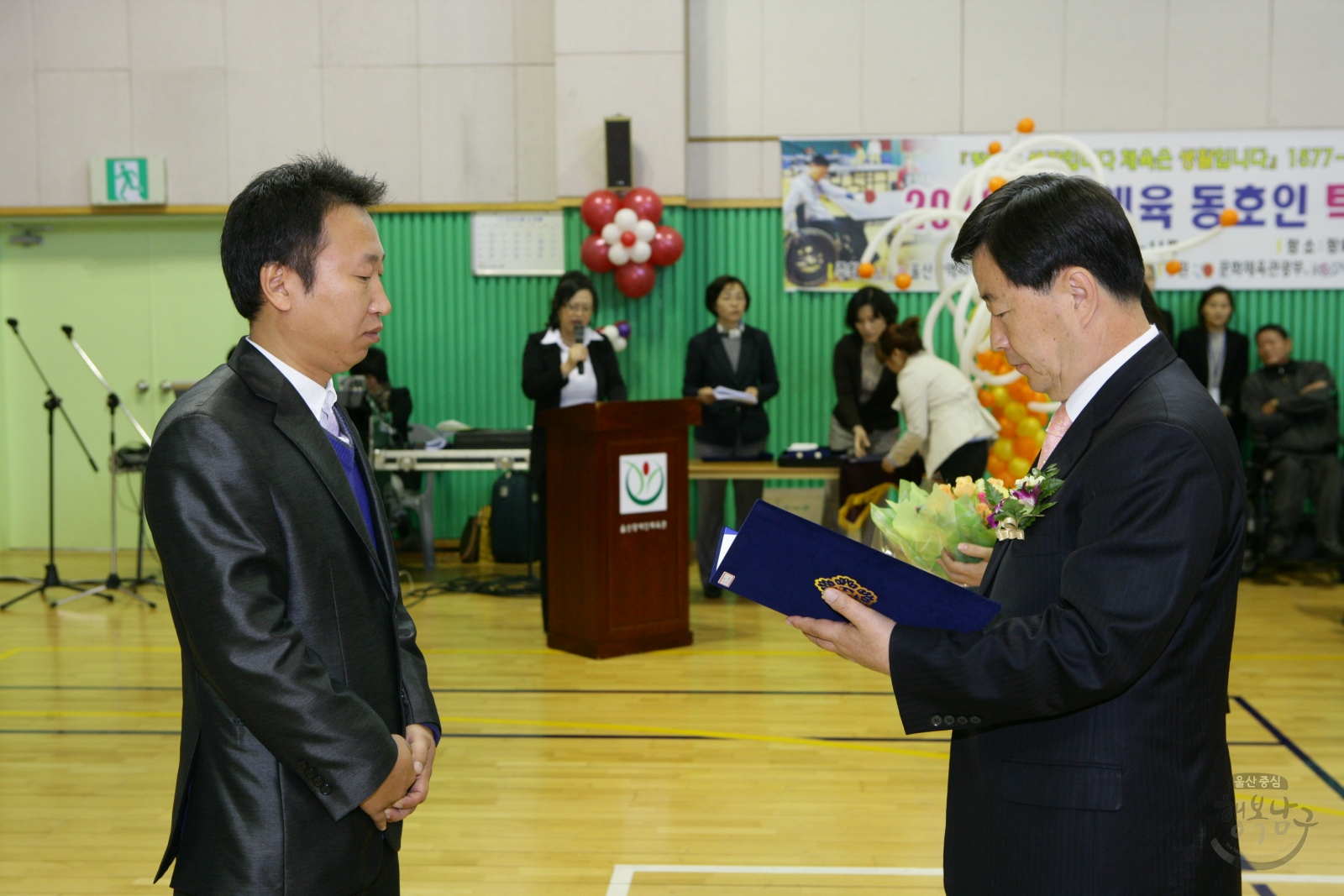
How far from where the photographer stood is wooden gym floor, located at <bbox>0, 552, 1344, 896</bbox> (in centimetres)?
314

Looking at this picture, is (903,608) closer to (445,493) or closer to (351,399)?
(351,399)

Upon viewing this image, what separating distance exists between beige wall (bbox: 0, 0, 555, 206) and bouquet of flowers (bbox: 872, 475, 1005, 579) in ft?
23.1

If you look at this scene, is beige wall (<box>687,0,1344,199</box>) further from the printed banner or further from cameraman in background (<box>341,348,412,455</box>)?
cameraman in background (<box>341,348,412,455</box>)

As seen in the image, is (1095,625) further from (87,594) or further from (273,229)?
(87,594)

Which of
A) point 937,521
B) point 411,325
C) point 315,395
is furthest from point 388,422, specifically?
point 937,521

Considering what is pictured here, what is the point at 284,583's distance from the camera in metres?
1.55

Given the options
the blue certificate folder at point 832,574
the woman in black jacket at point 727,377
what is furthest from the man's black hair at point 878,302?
the blue certificate folder at point 832,574

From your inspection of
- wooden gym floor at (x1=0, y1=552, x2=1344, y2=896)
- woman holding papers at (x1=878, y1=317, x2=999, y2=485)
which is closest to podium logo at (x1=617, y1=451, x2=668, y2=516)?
wooden gym floor at (x1=0, y1=552, x2=1344, y2=896)

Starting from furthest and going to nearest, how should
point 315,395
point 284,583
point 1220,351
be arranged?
point 1220,351 → point 315,395 → point 284,583

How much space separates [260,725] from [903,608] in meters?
0.83

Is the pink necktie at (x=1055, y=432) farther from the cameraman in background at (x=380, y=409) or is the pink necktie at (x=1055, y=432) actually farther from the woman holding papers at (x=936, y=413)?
the cameraman in background at (x=380, y=409)

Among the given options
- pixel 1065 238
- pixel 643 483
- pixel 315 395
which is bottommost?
pixel 643 483

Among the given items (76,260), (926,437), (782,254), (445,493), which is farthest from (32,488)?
(926,437)

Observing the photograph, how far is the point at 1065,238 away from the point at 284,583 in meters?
1.10
